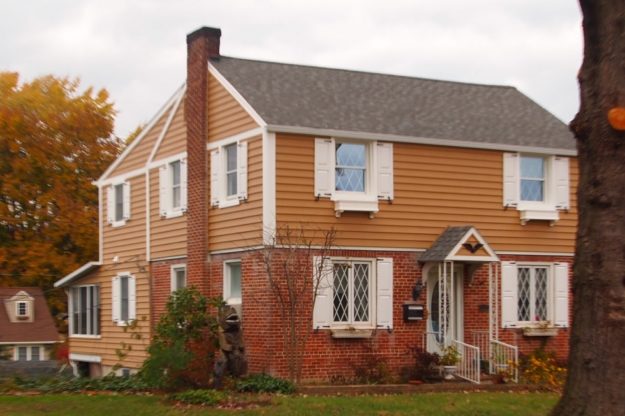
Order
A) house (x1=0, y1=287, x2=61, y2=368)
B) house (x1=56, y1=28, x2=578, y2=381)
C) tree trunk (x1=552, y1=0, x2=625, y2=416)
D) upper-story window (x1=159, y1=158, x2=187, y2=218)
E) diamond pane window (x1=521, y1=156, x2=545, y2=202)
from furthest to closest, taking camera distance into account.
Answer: house (x1=0, y1=287, x2=61, y2=368) < upper-story window (x1=159, y1=158, x2=187, y2=218) < diamond pane window (x1=521, y1=156, x2=545, y2=202) < house (x1=56, y1=28, x2=578, y2=381) < tree trunk (x1=552, y1=0, x2=625, y2=416)

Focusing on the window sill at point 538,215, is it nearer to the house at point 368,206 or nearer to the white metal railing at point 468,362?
the house at point 368,206

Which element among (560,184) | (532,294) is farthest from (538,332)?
(560,184)

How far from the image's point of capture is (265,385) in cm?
2003

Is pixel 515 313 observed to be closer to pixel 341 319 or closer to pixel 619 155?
pixel 341 319

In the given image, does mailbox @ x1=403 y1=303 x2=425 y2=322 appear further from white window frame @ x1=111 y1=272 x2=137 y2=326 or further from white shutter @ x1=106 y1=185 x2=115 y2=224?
white shutter @ x1=106 y1=185 x2=115 y2=224

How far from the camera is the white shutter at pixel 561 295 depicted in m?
25.2

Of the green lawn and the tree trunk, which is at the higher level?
the tree trunk

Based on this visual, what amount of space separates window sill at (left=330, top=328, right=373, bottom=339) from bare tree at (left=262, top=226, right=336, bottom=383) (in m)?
0.62

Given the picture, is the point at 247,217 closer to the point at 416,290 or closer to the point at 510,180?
the point at 416,290

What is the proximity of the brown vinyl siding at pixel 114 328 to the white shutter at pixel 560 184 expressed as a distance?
10.3m

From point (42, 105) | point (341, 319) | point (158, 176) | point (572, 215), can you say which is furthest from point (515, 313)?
point (42, 105)

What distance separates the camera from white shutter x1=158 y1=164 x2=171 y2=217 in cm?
2702

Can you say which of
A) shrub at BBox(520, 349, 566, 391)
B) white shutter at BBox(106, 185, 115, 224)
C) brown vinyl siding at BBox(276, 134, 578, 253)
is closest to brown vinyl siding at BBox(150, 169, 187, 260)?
white shutter at BBox(106, 185, 115, 224)

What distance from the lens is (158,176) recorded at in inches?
1091
